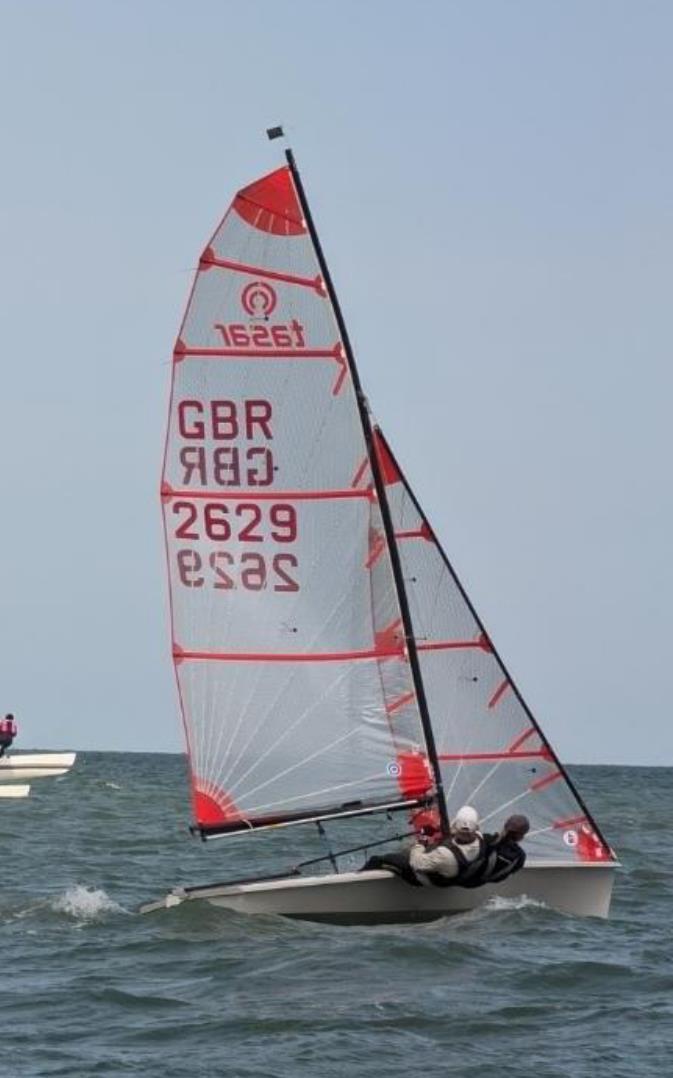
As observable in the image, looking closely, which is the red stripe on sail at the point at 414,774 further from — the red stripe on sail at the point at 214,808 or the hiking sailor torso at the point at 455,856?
the red stripe on sail at the point at 214,808

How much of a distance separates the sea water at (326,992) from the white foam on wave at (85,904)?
4 centimetres

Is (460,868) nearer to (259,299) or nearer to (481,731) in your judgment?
(481,731)

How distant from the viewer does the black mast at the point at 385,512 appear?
21469mm

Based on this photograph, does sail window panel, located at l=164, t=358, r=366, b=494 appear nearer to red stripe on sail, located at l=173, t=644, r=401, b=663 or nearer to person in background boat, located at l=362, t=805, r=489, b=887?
red stripe on sail, located at l=173, t=644, r=401, b=663

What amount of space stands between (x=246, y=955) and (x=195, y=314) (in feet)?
20.3

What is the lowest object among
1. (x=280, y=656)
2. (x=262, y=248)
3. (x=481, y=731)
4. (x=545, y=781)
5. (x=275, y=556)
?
(x=545, y=781)

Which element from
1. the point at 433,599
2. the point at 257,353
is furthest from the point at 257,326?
the point at 433,599

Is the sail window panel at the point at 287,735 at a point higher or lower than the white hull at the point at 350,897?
higher

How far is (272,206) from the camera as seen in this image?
21.3 meters

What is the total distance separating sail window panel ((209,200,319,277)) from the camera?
2116 centimetres

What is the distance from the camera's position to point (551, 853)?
73.1 feet

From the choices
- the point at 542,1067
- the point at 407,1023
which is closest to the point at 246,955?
the point at 407,1023

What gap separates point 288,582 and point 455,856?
3216 millimetres

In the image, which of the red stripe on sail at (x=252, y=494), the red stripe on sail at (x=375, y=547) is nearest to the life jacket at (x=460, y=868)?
the red stripe on sail at (x=375, y=547)
